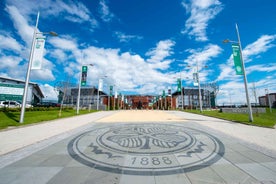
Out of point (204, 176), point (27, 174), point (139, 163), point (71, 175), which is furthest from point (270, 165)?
point (27, 174)

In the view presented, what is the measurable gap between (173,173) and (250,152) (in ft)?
10.8

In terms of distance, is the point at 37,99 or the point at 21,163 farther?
the point at 37,99

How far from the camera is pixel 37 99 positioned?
52.5 metres

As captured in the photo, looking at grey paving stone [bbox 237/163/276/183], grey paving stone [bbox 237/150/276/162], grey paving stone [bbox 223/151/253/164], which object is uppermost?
grey paving stone [bbox 237/150/276/162]

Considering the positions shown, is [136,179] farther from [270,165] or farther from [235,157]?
[270,165]

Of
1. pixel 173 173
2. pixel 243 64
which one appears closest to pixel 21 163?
pixel 173 173

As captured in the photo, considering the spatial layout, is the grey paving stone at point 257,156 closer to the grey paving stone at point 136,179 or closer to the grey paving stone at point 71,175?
the grey paving stone at point 136,179

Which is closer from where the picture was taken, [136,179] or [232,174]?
[136,179]

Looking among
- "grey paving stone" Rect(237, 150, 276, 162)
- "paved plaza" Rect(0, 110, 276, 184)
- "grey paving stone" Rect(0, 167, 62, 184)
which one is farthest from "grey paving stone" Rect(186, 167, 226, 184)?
"grey paving stone" Rect(0, 167, 62, 184)

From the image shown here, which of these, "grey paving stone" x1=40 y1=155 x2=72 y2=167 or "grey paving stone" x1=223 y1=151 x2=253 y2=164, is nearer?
"grey paving stone" x1=40 y1=155 x2=72 y2=167

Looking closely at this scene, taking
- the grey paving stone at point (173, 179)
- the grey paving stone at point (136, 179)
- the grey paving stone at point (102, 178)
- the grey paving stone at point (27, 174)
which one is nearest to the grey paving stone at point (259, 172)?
the grey paving stone at point (173, 179)

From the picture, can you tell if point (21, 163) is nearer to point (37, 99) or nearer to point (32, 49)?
point (32, 49)

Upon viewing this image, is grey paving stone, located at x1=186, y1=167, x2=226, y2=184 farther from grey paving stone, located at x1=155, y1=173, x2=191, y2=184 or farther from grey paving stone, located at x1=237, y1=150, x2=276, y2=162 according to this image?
grey paving stone, located at x1=237, y1=150, x2=276, y2=162

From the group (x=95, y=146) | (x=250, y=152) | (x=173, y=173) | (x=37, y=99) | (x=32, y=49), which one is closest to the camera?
(x=173, y=173)
